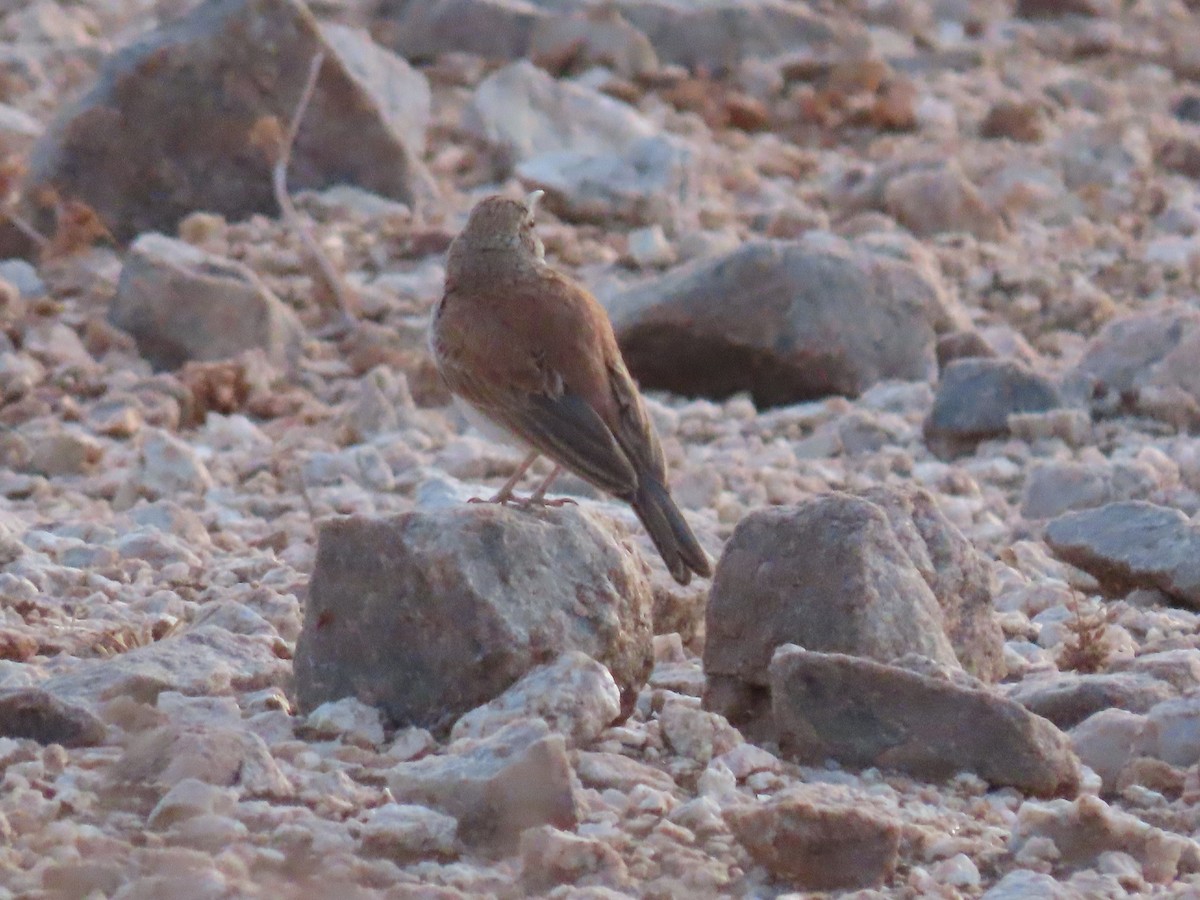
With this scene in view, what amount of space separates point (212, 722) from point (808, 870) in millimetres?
1449

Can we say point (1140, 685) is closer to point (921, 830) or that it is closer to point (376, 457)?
point (921, 830)

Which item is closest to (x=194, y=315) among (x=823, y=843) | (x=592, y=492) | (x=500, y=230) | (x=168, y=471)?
(x=168, y=471)

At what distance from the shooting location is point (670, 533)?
5.59 metres

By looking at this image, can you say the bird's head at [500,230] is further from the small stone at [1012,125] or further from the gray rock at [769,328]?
the small stone at [1012,125]

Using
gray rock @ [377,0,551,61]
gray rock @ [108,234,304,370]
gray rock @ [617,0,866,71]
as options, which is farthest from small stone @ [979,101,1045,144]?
gray rock @ [108,234,304,370]

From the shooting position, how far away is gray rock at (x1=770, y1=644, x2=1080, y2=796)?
4.85 metres

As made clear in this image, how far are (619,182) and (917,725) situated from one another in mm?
7047

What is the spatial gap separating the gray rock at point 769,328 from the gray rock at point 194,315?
4.71ft

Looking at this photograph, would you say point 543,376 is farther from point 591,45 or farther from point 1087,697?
point 591,45

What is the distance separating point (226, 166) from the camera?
11211 mm

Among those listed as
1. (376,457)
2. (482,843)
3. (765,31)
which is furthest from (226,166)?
(482,843)

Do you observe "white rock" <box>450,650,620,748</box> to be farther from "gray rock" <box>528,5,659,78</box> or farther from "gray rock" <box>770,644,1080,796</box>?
"gray rock" <box>528,5,659,78</box>

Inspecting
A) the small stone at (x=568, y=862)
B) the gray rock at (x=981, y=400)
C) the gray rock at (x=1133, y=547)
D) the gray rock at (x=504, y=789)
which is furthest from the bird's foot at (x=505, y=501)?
the gray rock at (x=981, y=400)

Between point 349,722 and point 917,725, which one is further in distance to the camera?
point 349,722
